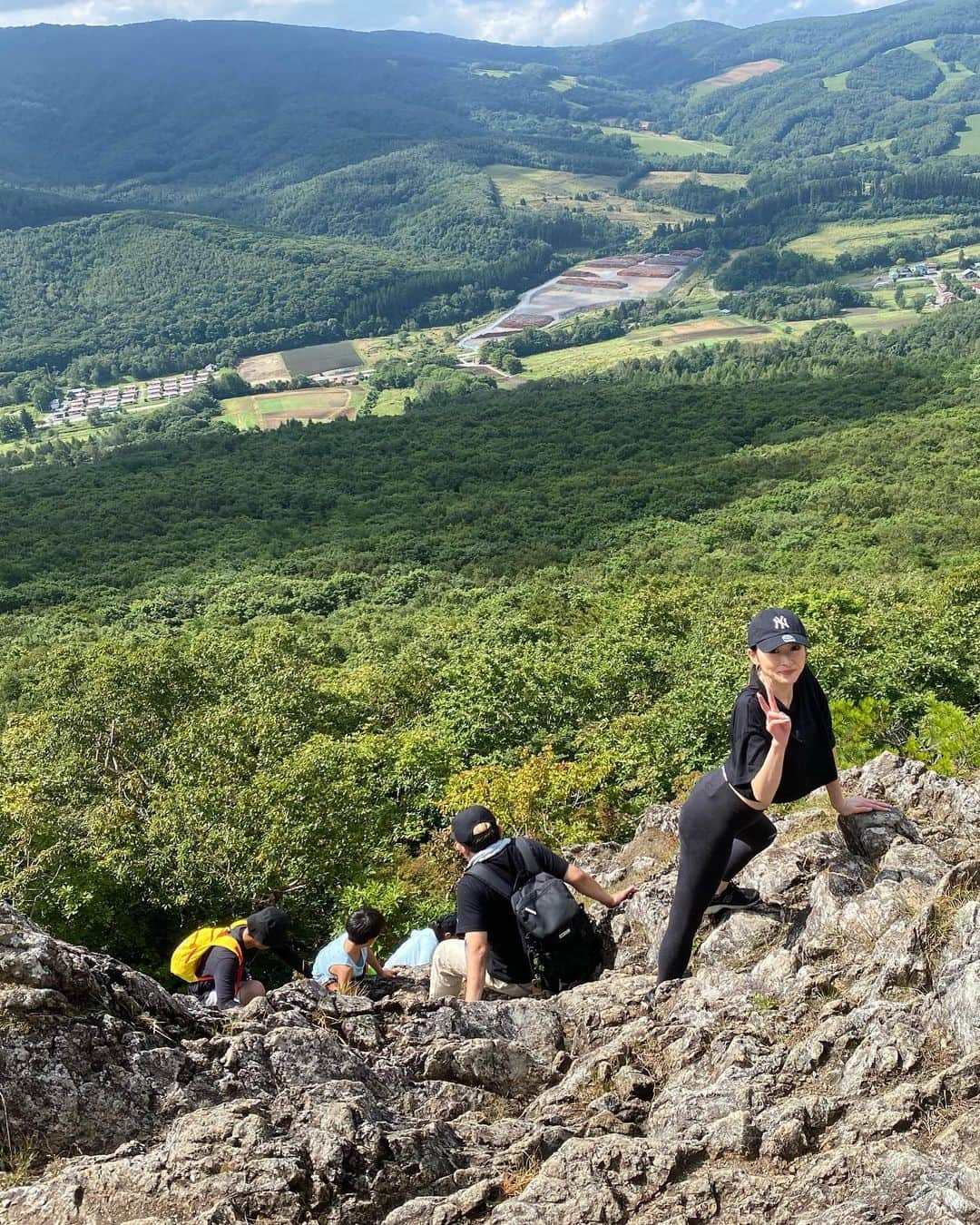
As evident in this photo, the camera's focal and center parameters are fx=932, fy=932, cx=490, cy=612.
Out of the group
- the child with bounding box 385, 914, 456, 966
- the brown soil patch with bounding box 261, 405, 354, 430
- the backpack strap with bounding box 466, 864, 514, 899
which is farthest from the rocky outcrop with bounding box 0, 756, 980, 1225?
the brown soil patch with bounding box 261, 405, 354, 430

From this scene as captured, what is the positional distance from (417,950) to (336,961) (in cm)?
113

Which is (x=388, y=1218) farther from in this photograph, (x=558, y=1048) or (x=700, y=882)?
(x=700, y=882)

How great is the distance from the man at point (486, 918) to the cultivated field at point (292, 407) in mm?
169472

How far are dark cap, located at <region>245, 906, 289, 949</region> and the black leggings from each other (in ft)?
14.7

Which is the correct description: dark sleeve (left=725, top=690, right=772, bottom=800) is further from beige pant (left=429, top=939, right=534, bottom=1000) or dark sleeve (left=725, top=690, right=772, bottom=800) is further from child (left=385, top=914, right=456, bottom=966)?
child (left=385, top=914, right=456, bottom=966)

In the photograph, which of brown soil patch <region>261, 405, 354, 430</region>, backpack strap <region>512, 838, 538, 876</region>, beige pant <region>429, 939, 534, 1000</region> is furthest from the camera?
brown soil patch <region>261, 405, 354, 430</region>

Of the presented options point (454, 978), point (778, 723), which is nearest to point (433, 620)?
point (454, 978)

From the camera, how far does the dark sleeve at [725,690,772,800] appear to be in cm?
809

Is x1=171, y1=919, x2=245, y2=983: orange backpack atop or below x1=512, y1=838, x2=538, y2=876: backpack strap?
below

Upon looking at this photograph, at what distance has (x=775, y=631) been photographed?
767cm

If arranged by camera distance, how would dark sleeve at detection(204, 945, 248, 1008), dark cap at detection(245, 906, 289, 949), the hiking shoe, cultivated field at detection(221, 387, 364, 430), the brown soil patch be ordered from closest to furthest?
the hiking shoe → dark sleeve at detection(204, 945, 248, 1008) → dark cap at detection(245, 906, 289, 949) → the brown soil patch → cultivated field at detection(221, 387, 364, 430)

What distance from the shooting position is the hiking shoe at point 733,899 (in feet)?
31.9

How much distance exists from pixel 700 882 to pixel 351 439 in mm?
150305

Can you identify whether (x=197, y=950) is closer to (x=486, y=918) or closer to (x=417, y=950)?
(x=417, y=950)
